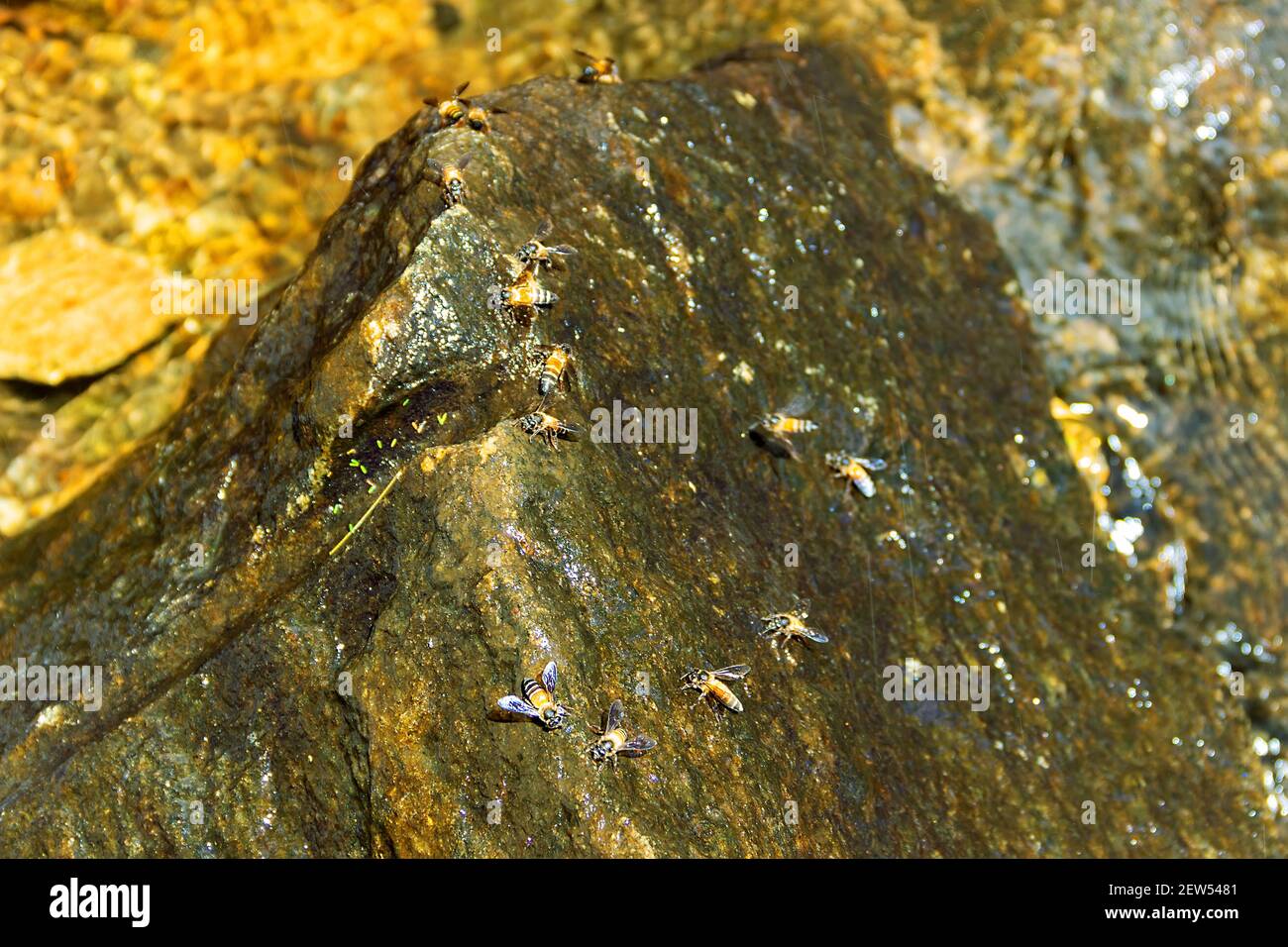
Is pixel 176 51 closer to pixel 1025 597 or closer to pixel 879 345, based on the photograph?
pixel 879 345

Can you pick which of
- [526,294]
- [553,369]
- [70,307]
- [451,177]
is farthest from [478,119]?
[70,307]

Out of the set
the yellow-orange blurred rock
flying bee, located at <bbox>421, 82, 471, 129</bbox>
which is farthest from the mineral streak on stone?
the yellow-orange blurred rock

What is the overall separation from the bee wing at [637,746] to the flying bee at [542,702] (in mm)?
201

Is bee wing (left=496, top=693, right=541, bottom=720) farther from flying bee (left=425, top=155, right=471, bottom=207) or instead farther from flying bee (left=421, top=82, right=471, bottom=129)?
flying bee (left=421, top=82, right=471, bottom=129)

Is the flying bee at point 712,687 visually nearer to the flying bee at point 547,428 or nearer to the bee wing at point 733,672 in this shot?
the bee wing at point 733,672

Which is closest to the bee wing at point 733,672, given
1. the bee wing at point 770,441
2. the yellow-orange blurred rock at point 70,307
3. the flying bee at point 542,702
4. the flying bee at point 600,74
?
the flying bee at point 542,702

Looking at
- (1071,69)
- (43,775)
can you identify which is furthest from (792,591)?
(1071,69)

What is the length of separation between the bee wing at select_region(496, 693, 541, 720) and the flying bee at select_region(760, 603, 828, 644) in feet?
3.18

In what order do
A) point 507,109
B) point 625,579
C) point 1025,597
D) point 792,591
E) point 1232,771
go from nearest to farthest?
point 625,579
point 792,591
point 507,109
point 1025,597
point 1232,771

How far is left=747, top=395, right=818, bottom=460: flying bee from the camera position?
4250 mm

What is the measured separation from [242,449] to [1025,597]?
3.36m

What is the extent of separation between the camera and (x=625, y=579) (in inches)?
134

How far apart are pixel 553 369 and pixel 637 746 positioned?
127 cm

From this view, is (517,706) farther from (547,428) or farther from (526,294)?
(526,294)
